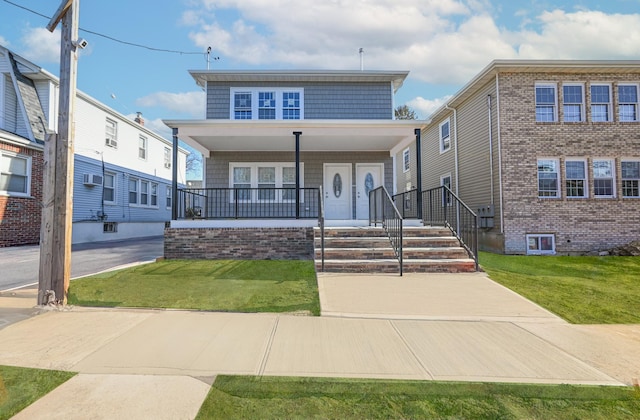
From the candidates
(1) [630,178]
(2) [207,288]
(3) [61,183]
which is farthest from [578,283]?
(3) [61,183]

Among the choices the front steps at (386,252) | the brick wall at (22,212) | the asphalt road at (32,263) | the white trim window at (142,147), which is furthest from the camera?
the white trim window at (142,147)

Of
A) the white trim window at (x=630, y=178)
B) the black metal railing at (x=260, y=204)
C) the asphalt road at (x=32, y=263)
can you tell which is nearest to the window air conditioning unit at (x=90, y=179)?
the asphalt road at (x=32, y=263)

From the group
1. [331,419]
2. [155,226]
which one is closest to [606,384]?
[331,419]

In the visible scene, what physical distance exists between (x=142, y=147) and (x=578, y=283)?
21.6 metres

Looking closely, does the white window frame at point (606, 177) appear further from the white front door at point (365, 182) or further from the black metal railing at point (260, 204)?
the black metal railing at point (260, 204)

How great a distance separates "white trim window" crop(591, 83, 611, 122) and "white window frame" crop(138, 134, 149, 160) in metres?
21.7

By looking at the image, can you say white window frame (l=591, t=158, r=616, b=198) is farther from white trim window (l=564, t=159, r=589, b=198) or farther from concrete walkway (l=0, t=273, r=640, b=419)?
concrete walkway (l=0, t=273, r=640, b=419)

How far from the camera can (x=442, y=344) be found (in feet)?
11.3

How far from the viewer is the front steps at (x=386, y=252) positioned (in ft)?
22.4

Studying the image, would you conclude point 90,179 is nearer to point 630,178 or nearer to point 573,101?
point 573,101

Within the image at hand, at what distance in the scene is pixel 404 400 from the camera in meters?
2.38

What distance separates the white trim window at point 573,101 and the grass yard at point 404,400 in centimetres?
1170

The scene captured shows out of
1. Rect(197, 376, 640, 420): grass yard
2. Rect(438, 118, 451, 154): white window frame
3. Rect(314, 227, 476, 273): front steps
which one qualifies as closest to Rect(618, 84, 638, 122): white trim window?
Rect(438, 118, 451, 154): white window frame

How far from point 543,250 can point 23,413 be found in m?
12.8
